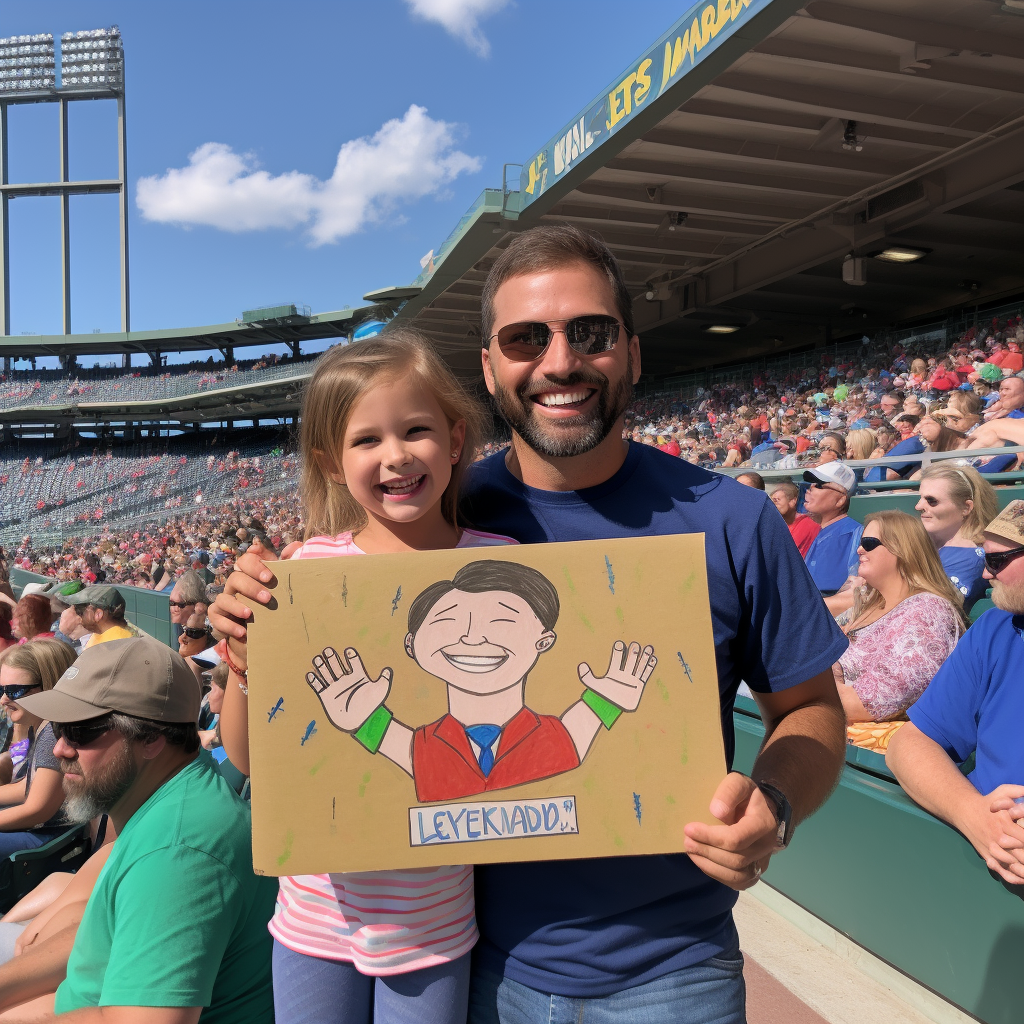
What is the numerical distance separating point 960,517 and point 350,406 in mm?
4095

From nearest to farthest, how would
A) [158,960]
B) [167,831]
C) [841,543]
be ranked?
[158,960]
[167,831]
[841,543]

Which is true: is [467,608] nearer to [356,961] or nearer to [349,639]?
[349,639]

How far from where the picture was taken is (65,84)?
50.5 meters

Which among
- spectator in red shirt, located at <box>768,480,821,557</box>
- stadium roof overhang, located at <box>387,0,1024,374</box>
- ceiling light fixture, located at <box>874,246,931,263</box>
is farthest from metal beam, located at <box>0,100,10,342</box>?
spectator in red shirt, located at <box>768,480,821,557</box>

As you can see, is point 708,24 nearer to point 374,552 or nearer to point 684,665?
point 374,552

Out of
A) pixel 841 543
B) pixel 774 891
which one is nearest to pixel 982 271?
pixel 841 543

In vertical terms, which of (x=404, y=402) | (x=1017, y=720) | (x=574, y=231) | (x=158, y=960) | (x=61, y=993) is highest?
(x=574, y=231)

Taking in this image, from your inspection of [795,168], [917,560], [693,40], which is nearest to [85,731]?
[917,560]

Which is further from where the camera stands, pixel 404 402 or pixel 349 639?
pixel 404 402

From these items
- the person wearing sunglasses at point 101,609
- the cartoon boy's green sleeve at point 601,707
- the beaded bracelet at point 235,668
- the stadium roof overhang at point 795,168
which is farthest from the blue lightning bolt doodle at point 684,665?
the stadium roof overhang at point 795,168

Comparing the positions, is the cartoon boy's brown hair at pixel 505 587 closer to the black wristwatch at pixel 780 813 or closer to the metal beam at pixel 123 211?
the black wristwatch at pixel 780 813

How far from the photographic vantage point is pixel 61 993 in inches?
80.3

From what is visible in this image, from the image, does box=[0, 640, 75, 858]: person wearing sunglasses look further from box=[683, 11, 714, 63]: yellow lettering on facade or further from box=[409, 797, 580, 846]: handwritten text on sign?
box=[683, 11, 714, 63]: yellow lettering on facade

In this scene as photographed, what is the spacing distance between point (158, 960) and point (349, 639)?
98 centimetres
